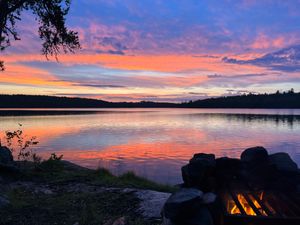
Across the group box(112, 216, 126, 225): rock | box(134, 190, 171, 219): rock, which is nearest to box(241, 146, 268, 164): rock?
box(134, 190, 171, 219): rock

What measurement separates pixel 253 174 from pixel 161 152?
2113 centimetres

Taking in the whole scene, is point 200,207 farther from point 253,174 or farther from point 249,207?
point 253,174

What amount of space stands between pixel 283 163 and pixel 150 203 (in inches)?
132

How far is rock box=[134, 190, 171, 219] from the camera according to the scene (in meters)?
9.05

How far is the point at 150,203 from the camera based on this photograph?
9.73m

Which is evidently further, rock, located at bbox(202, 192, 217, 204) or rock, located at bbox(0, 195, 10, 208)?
rock, located at bbox(0, 195, 10, 208)

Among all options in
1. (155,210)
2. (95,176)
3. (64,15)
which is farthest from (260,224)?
(64,15)

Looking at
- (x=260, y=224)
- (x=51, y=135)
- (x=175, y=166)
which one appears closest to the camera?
(x=260, y=224)

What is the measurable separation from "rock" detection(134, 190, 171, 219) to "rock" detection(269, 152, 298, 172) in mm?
2859

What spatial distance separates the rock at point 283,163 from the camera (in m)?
8.80

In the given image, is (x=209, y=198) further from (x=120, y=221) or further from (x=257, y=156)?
(x=257, y=156)

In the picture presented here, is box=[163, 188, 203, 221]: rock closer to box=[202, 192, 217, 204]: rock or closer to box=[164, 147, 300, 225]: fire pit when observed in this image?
box=[164, 147, 300, 225]: fire pit

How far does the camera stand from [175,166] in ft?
79.3

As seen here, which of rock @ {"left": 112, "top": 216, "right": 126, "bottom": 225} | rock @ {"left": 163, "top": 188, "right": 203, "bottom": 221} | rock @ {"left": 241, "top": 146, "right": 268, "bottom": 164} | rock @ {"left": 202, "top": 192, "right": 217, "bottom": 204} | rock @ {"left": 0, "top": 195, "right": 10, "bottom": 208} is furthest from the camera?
rock @ {"left": 0, "top": 195, "right": 10, "bottom": 208}
